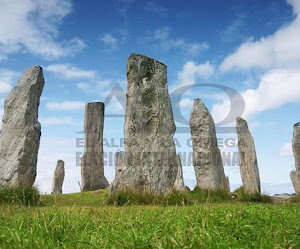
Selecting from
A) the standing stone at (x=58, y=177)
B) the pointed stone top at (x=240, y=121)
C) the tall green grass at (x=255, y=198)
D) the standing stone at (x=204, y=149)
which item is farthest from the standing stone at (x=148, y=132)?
the standing stone at (x=58, y=177)

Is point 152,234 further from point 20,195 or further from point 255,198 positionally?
point 255,198

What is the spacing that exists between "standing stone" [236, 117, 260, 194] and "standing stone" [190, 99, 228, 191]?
96 centimetres

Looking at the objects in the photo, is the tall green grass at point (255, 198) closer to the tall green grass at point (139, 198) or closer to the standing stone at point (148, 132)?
the standing stone at point (148, 132)

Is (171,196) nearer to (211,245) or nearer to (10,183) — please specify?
(10,183)

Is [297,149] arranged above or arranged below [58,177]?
above

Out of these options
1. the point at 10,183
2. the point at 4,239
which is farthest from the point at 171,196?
the point at 4,239

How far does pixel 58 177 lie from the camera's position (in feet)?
68.2

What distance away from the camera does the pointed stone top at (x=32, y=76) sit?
11.1 meters

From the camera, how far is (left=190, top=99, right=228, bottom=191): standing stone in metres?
14.4

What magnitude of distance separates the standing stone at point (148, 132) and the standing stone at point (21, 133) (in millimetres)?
2841

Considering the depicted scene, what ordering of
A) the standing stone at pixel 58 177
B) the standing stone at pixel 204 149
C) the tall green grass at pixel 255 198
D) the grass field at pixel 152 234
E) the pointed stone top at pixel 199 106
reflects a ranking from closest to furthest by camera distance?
the grass field at pixel 152 234 < the tall green grass at pixel 255 198 < the standing stone at pixel 204 149 < the pointed stone top at pixel 199 106 < the standing stone at pixel 58 177

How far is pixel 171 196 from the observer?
8898 mm

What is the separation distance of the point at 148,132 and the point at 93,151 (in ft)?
24.5

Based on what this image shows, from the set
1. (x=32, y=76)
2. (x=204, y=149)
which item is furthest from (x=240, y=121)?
(x=32, y=76)
